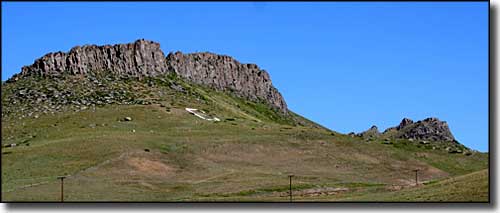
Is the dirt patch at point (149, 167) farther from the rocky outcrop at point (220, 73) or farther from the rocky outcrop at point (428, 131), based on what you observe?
the rocky outcrop at point (428, 131)

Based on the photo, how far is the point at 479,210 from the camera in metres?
43.7

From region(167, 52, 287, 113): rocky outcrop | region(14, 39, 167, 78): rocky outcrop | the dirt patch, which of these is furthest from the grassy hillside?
region(167, 52, 287, 113): rocky outcrop

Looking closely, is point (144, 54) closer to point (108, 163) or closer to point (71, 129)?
point (71, 129)

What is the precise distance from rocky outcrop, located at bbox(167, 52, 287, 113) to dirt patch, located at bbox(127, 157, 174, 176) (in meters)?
78.1

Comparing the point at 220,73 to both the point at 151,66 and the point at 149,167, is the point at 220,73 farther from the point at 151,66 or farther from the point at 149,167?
the point at 149,167

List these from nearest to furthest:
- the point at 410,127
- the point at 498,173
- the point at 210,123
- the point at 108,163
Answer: the point at 498,173, the point at 108,163, the point at 210,123, the point at 410,127

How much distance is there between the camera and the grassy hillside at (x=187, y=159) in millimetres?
68000

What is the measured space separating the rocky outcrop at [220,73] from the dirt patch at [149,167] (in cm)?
7810

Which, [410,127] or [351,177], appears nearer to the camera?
[351,177]

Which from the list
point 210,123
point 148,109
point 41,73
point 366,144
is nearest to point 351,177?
point 366,144

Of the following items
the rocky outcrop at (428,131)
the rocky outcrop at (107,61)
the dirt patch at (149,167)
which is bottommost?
the dirt patch at (149,167)

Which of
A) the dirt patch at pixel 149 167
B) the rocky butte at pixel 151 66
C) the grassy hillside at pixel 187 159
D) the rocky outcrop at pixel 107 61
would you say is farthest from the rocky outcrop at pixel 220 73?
the dirt patch at pixel 149 167

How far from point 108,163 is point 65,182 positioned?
11.6 meters

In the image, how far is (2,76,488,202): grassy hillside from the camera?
68.0 m
